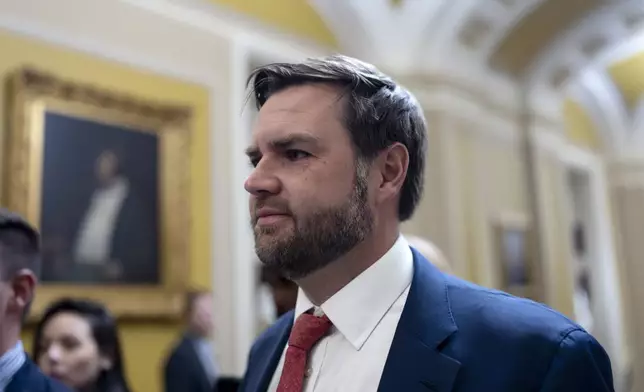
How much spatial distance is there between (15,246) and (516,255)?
6.39m

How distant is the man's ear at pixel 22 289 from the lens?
2059 millimetres

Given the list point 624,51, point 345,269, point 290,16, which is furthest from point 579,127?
point 345,269

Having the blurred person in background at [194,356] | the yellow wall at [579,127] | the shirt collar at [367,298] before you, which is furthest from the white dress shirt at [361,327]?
the yellow wall at [579,127]

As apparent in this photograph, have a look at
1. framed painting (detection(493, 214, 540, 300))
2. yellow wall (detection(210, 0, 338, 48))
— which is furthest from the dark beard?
framed painting (detection(493, 214, 540, 300))

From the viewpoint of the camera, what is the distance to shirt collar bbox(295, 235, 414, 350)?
1425 millimetres

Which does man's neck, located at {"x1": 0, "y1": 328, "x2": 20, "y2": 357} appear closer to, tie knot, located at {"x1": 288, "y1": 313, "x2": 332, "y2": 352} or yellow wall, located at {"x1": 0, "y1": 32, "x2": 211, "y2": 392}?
tie knot, located at {"x1": 288, "y1": 313, "x2": 332, "y2": 352}

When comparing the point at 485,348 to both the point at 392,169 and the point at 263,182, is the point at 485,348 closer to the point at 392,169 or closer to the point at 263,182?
the point at 392,169

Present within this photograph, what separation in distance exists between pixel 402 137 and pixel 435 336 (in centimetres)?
45

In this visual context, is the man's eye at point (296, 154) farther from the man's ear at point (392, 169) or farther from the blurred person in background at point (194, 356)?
the blurred person in background at point (194, 356)

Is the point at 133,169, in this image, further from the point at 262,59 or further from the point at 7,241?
the point at 7,241

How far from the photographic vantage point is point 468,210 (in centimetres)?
702

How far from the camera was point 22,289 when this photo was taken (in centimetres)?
207

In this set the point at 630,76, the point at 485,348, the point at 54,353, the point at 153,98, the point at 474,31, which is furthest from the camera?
the point at 630,76

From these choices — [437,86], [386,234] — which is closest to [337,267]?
[386,234]
